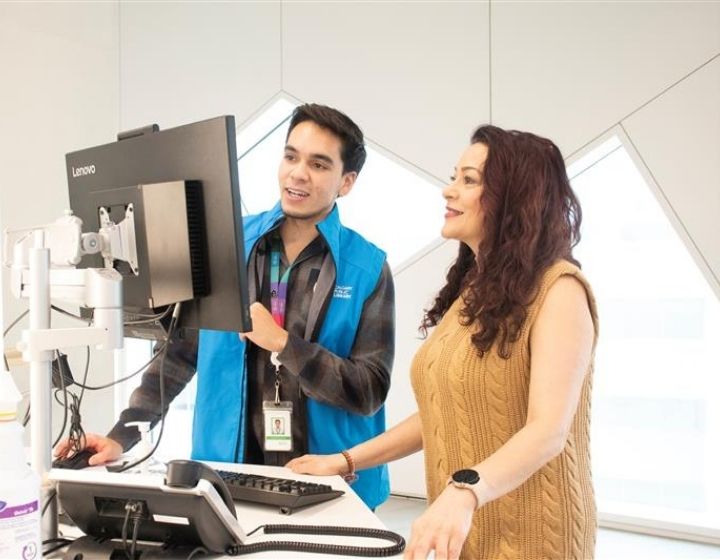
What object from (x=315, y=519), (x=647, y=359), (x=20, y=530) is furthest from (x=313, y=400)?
(x=647, y=359)

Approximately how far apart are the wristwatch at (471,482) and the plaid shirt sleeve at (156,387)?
0.79 metres

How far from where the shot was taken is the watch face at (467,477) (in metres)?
1.13

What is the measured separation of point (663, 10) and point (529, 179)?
2496 millimetres

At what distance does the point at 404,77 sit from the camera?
13.3 ft

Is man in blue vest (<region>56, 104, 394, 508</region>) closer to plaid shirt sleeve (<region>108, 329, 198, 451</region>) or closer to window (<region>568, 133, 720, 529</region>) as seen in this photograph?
plaid shirt sleeve (<region>108, 329, 198, 451</region>)

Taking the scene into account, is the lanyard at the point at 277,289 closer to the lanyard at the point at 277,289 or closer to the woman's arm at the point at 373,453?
the lanyard at the point at 277,289

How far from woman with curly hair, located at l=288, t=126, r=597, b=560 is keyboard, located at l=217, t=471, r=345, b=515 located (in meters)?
0.21

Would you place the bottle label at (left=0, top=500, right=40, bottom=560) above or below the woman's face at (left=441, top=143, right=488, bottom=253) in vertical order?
below

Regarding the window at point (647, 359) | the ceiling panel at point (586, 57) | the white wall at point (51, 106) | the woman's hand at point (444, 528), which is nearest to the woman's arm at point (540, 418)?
the woman's hand at point (444, 528)

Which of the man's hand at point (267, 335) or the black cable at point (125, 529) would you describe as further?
the man's hand at point (267, 335)

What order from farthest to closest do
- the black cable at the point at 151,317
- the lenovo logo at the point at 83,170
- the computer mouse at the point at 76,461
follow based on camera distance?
the computer mouse at the point at 76,461
the lenovo logo at the point at 83,170
the black cable at the point at 151,317

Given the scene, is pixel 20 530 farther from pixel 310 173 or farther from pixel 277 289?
pixel 310 173

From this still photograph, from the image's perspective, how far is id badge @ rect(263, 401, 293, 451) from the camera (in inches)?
67.2

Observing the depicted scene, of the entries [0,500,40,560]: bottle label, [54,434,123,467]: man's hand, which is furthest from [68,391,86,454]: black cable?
[0,500,40,560]: bottle label
